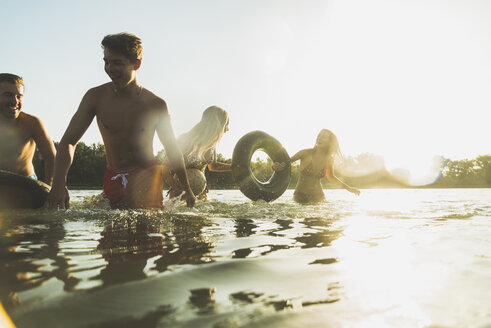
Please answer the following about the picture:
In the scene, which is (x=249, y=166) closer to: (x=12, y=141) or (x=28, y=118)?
(x=28, y=118)

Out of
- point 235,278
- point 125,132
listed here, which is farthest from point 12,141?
point 235,278

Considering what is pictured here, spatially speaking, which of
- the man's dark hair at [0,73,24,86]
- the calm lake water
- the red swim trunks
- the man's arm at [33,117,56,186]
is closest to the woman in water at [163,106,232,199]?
the red swim trunks

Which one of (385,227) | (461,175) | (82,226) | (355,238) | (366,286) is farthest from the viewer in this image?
(461,175)

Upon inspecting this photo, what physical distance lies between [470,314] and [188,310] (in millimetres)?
1036

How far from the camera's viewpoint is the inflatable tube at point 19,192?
394cm

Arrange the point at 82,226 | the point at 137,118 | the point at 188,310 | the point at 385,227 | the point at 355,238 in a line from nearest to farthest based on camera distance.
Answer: the point at 188,310 < the point at 355,238 < the point at 82,226 < the point at 385,227 < the point at 137,118

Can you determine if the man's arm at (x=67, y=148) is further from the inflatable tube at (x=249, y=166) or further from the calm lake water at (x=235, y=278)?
the inflatable tube at (x=249, y=166)

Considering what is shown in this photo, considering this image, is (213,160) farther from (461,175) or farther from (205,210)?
(461,175)

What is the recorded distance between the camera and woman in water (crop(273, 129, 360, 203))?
8.20 m

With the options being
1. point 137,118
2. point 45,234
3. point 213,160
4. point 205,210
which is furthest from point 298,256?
point 213,160

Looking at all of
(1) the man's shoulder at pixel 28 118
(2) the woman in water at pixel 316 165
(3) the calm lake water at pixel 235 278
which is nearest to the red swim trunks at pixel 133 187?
(3) the calm lake water at pixel 235 278

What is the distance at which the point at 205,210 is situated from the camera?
207 inches

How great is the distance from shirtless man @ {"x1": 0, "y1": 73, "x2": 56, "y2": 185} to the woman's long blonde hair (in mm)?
2093

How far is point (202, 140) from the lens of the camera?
20.5 ft
